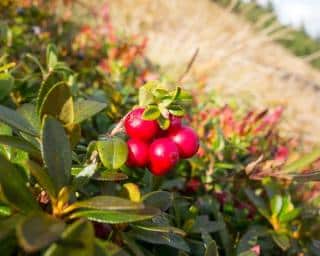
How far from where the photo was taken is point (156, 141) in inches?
30.8

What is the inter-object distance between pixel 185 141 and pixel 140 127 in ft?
0.26

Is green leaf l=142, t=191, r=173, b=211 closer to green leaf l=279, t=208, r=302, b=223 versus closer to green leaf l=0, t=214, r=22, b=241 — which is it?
green leaf l=0, t=214, r=22, b=241

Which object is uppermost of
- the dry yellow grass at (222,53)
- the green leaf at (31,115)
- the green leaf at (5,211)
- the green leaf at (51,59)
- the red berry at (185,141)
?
the red berry at (185,141)

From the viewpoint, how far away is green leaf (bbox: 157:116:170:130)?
0.78 meters

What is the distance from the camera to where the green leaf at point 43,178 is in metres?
0.65

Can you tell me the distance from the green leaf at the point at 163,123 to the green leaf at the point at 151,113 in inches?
0.5

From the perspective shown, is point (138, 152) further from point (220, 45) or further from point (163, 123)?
point (220, 45)

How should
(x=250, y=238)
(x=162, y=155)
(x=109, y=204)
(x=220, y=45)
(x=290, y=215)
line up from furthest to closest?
(x=220, y=45) < (x=290, y=215) < (x=250, y=238) < (x=162, y=155) < (x=109, y=204)

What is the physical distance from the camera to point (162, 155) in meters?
0.75

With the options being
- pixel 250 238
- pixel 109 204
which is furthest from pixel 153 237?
pixel 250 238

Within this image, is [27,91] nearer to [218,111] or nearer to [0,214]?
[0,214]

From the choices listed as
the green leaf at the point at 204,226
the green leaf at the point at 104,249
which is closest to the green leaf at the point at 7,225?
the green leaf at the point at 104,249

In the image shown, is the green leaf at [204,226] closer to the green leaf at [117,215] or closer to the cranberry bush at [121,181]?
the cranberry bush at [121,181]

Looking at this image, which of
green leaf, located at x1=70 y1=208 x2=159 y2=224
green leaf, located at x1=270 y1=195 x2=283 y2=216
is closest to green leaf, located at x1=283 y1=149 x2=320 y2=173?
green leaf, located at x1=270 y1=195 x2=283 y2=216
